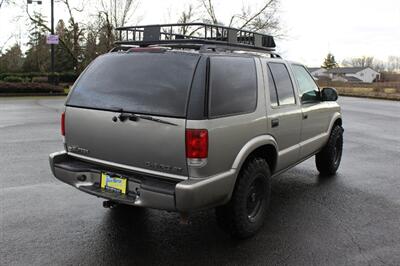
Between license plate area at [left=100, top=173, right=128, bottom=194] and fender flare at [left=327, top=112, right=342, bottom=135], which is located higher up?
fender flare at [left=327, top=112, right=342, bottom=135]

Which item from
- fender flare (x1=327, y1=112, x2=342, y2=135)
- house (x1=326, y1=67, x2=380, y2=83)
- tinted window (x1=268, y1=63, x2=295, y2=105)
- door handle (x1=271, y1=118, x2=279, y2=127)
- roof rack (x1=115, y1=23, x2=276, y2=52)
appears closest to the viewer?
roof rack (x1=115, y1=23, x2=276, y2=52)

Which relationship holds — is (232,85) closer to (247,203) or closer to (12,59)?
(247,203)

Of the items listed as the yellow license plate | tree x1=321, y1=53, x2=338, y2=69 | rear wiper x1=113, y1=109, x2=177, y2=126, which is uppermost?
tree x1=321, y1=53, x2=338, y2=69

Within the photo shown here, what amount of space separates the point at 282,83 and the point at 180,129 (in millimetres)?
1894

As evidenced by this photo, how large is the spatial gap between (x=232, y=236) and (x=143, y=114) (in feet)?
4.97

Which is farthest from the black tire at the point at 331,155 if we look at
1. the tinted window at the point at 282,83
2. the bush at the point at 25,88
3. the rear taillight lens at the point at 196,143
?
the bush at the point at 25,88

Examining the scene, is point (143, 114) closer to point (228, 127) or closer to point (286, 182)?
point (228, 127)

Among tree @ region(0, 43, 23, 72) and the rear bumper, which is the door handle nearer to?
the rear bumper

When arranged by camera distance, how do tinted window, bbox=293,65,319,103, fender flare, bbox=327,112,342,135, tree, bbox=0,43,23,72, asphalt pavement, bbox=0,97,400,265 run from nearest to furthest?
asphalt pavement, bbox=0,97,400,265 < tinted window, bbox=293,65,319,103 < fender flare, bbox=327,112,342,135 < tree, bbox=0,43,23,72

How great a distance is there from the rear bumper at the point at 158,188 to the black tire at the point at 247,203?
199 mm

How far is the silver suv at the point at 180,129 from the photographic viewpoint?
3338 mm

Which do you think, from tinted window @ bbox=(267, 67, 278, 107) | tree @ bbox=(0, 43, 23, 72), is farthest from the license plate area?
tree @ bbox=(0, 43, 23, 72)

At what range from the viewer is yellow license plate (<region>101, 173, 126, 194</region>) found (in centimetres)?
361

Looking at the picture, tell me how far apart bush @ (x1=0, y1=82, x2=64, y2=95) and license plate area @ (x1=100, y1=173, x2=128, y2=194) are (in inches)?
822
